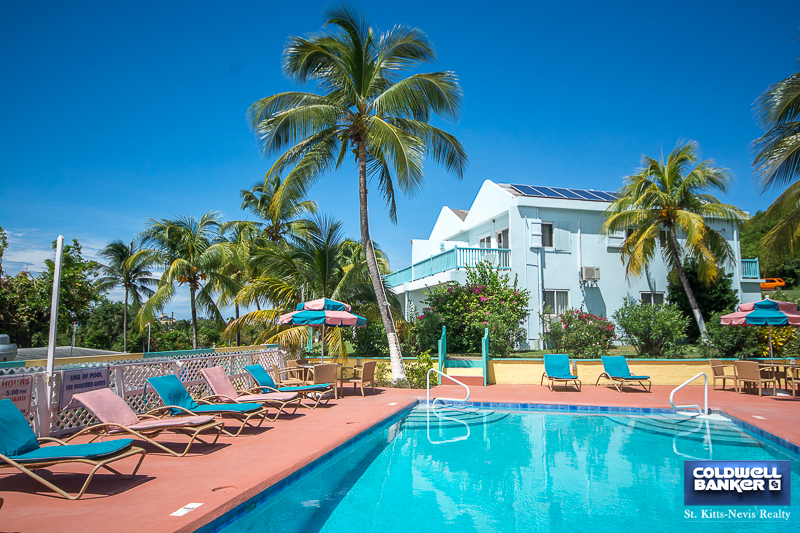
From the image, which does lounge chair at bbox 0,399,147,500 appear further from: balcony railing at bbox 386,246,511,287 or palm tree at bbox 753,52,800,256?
palm tree at bbox 753,52,800,256

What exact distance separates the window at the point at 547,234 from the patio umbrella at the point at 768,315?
28.1ft

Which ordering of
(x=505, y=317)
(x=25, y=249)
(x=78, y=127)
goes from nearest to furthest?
(x=505, y=317) → (x=78, y=127) → (x=25, y=249)

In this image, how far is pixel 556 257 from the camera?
20.7m

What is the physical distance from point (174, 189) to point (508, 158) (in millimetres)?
16874

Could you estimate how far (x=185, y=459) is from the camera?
620cm

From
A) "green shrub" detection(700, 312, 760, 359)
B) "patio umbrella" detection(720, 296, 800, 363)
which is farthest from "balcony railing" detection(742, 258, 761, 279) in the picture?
"patio umbrella" detection(720, 296, 800, 363)

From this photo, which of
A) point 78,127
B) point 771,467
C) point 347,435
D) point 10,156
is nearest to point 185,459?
point 347,435

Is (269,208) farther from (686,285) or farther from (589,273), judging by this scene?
(686,285)

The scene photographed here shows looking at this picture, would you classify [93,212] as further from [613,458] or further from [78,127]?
[613,458]

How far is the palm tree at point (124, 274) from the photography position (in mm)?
34906

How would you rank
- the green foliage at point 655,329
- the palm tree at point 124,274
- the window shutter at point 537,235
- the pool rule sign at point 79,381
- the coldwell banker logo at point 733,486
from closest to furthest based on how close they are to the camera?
the coldwell banker logo at point 733,486 < the pool rule sign at point 79,381 < the green foliage at point 655,329 < the window shutter at point 537,235 < the palm tree at point 124,274

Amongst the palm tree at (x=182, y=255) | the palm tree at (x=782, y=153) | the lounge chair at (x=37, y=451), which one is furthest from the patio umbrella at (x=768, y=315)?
the palm tree at (x=182, y=255)

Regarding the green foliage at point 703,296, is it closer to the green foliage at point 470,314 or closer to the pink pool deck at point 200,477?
the green foliage at point 470,314

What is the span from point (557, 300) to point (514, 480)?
15.1 m
